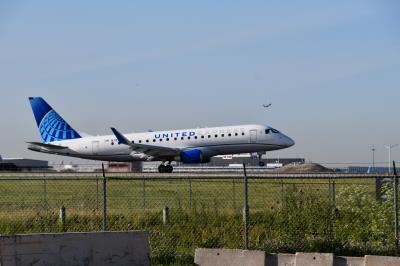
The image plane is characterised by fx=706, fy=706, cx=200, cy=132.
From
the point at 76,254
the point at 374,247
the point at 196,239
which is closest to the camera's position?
the point at 76,254

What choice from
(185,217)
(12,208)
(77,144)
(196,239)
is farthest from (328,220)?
(77,144)

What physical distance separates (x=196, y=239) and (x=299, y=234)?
2.27 metres

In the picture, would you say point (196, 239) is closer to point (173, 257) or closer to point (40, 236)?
point (173, 257)

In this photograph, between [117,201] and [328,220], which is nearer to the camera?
[328,220]

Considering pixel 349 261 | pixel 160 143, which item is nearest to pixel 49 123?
pixel 160 143

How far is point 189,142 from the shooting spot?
48.2 meters

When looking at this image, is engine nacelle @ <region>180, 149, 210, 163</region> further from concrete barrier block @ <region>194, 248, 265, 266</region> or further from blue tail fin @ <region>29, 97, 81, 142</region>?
concrete barrier block @ <region>194, 248, 265, 266</region>

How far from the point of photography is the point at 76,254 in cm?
1089

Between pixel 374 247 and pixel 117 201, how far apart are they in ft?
42.4

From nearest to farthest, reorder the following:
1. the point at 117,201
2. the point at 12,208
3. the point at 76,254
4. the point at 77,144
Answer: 1. the point at 76,254
2. the point at 12,208
3. the point at 117,201
4. the point at 77,144

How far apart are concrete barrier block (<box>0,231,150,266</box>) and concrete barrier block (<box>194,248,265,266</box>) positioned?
3.01 ft

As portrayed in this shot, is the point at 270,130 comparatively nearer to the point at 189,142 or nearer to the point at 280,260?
the point at 189,142

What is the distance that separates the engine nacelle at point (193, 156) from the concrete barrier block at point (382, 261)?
3683 centimetres

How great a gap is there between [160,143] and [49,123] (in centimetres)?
1083
